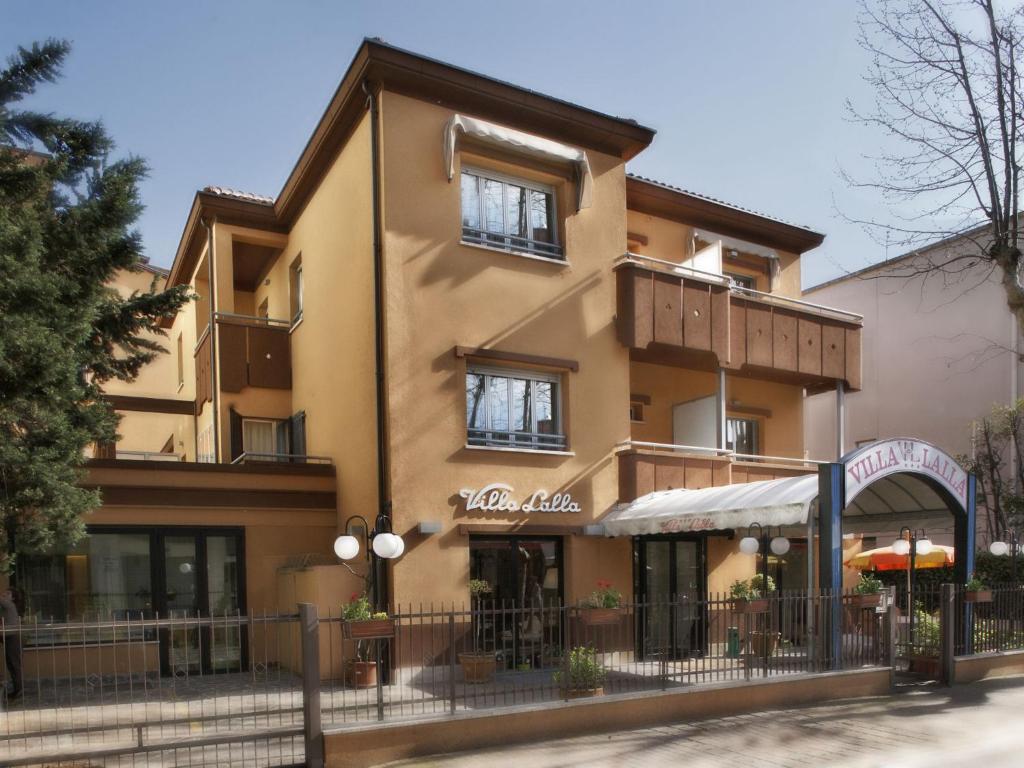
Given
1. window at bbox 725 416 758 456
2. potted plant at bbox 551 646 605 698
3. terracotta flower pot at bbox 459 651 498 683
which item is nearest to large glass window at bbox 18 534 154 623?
terracotta flower pot at bbox 459 651 498 683

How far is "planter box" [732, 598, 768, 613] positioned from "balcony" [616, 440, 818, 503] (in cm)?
397

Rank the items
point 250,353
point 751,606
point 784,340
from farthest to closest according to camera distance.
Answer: point 784,340
point 250,353
point 751,606

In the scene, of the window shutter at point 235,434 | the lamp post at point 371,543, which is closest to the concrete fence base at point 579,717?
the lamp post at point 371,543

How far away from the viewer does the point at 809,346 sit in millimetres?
17688

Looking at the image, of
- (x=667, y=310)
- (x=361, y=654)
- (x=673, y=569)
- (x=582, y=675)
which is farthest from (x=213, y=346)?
(x=582, y=675)

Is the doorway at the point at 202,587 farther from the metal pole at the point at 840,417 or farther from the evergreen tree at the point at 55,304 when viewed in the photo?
the metal pole at the point at 840,417

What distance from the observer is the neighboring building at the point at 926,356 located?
2303cm

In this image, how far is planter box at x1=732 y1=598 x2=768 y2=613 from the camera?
10.8 meters

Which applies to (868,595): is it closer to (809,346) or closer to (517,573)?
(517,573)

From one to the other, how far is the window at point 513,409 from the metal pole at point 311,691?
596cm

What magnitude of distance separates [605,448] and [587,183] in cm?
460

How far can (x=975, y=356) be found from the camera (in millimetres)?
23422

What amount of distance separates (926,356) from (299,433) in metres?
18.0

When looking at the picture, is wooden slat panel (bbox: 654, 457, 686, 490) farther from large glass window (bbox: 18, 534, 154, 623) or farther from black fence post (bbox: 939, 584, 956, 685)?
large glass window (bbox: 18, 534, 154, 623)
